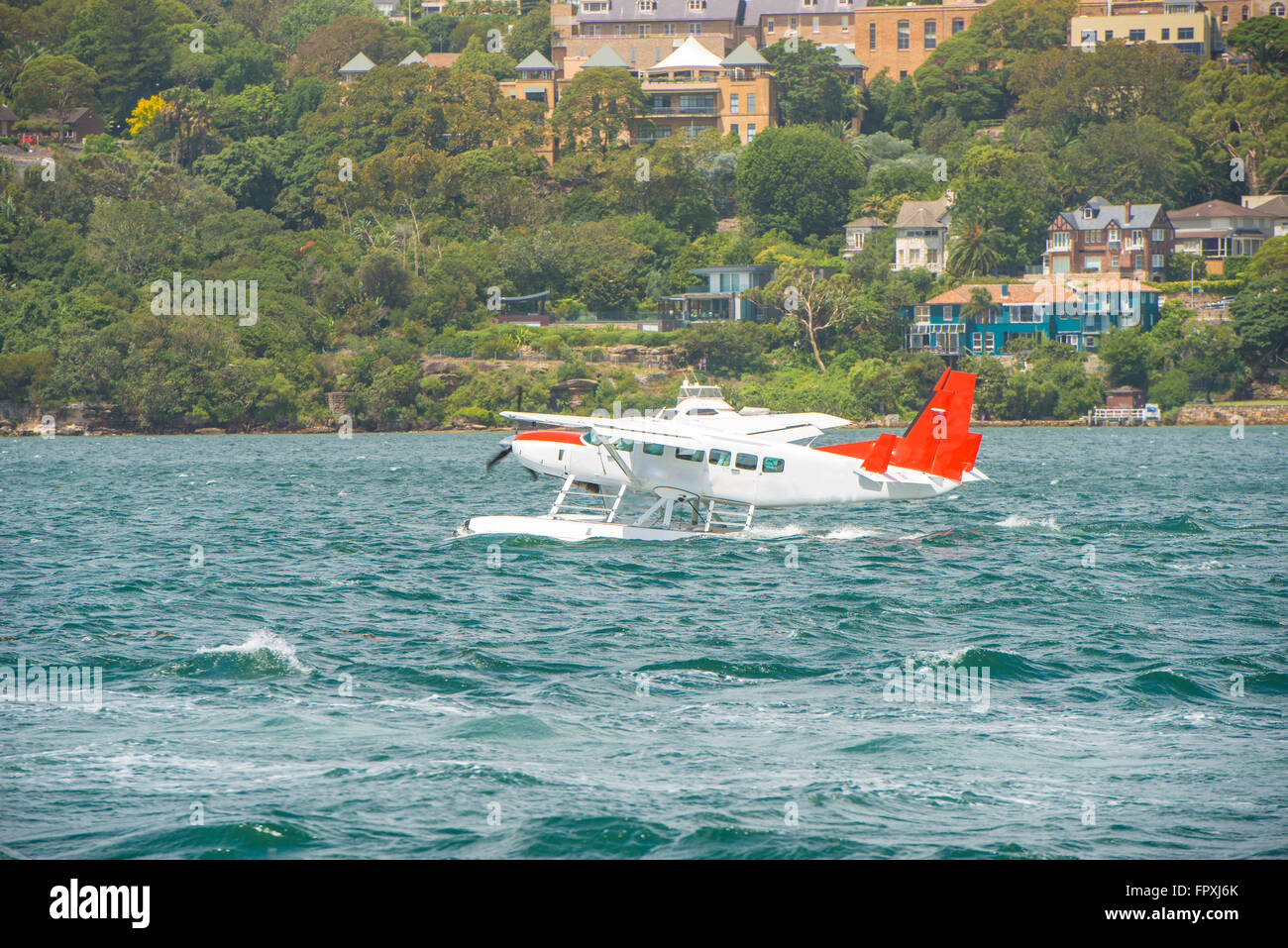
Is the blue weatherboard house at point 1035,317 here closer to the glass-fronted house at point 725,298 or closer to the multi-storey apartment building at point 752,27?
the glass-fronted house at point 725,298

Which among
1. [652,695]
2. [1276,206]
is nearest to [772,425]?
[652,695]

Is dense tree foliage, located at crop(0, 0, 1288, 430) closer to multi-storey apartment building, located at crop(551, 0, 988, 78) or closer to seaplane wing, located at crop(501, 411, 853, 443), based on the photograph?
multi-storey apartment building, located at crop(551, 0, 988, 78)

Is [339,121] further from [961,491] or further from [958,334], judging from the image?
[961,491]

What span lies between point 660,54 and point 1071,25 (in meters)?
51.1

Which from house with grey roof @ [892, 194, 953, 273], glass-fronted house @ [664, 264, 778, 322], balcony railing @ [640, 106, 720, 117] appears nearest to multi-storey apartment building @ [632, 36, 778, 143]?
balcony railing @ [640, 106, 720, 117]

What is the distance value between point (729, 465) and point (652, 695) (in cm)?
1553

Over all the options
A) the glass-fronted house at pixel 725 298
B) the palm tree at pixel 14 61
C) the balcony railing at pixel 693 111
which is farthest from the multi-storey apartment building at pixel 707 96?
the palm tree at pixel 14 61

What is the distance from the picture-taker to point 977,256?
12938cm

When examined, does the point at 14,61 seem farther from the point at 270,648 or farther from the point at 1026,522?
the point at 270,648

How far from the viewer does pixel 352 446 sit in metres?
89.8

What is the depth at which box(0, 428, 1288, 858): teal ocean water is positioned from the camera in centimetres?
1286

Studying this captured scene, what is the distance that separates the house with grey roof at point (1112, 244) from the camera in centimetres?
12694

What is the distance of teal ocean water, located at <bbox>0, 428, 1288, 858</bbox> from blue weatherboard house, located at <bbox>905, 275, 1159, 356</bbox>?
271 feet
